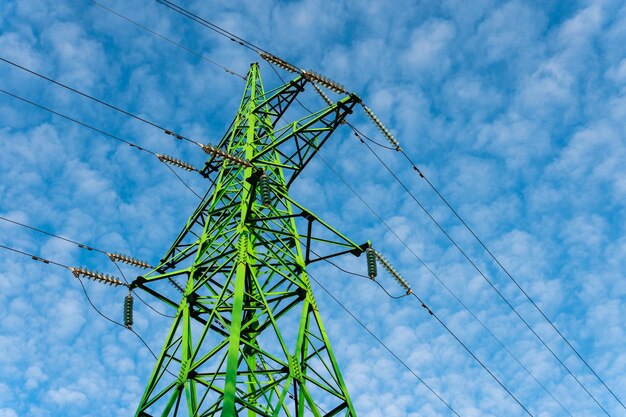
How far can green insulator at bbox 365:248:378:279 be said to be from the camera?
17.4 m

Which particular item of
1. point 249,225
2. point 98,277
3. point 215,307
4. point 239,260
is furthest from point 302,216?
point 98,277

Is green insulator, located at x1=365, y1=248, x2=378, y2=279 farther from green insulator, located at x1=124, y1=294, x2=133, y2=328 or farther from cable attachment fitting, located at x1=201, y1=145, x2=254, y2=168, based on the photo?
green insulator, located at x1=124, y1=294, x2=133, y2=328

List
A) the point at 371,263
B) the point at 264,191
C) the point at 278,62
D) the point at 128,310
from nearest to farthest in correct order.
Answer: the point at 264,191
the point at 128,310
the point at 371,263
the point at 278,62

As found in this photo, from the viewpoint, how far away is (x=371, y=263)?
17453mm

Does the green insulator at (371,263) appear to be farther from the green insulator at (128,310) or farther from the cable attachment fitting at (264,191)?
the green insulator at (128,310)

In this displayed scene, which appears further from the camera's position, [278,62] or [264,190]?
[278,62]

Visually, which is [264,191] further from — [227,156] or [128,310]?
[128,310]

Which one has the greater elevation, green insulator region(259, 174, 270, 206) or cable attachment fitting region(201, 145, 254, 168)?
cable attachment fitting region(201, 145, 254, 168)

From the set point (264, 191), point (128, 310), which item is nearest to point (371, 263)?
point (264, 191)

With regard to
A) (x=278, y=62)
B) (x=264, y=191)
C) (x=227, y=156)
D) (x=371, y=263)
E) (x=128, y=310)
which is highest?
(x=278, y=62)

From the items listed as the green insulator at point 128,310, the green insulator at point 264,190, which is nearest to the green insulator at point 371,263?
the green insulator at point 264,190

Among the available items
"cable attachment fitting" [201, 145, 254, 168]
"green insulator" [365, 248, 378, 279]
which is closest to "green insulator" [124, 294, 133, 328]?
"cable attachment fitting" [201, 145, 254, 168]

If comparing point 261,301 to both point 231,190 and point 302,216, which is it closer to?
point 302,216

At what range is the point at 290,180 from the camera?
1986 centimetres
